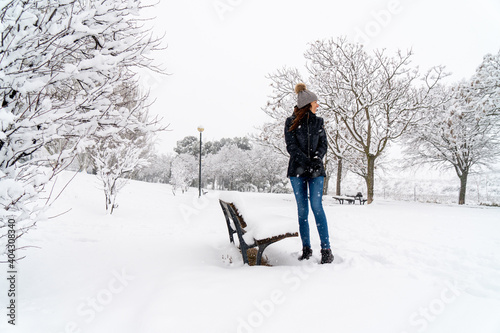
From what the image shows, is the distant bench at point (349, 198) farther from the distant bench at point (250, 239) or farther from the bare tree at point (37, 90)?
the bare tree at point (37, 90)

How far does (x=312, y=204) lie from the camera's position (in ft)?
8.67

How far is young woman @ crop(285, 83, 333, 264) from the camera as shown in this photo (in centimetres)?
262

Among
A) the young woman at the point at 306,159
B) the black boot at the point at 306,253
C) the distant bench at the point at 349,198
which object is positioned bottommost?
the distant bench at the point at 349,198

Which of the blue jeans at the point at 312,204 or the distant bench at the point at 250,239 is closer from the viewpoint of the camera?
the distant bench at the point at 250,239

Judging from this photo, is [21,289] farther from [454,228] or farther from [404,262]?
[454,228]

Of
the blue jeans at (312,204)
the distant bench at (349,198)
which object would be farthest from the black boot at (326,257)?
the distant bench at (349,198)

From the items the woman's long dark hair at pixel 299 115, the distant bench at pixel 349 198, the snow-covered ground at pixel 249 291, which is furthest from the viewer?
the distant bench at pixel 349 198

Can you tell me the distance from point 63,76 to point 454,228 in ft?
21.1

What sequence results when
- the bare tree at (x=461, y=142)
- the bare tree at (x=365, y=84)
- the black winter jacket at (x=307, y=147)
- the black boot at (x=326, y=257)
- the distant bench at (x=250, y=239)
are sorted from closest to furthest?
1. the distant bench at (x=250, y=239)
2. the black boot at (x=326, y=257)
3. the black winter jacket at (x=307, y=147)
4. the bare tree at (x=365, y=84)
5. the bare tree at (x=461, y=142)

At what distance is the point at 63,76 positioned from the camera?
5.34 ft

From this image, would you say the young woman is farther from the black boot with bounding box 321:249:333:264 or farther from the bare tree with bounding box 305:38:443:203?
the bare tree with bounding box 305:38:443:203

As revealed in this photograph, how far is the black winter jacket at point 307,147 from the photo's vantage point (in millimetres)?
2615

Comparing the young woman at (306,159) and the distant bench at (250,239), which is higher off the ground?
the young woman at (306,159)

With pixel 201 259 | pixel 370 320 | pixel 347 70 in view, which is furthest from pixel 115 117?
pixel 347 70
